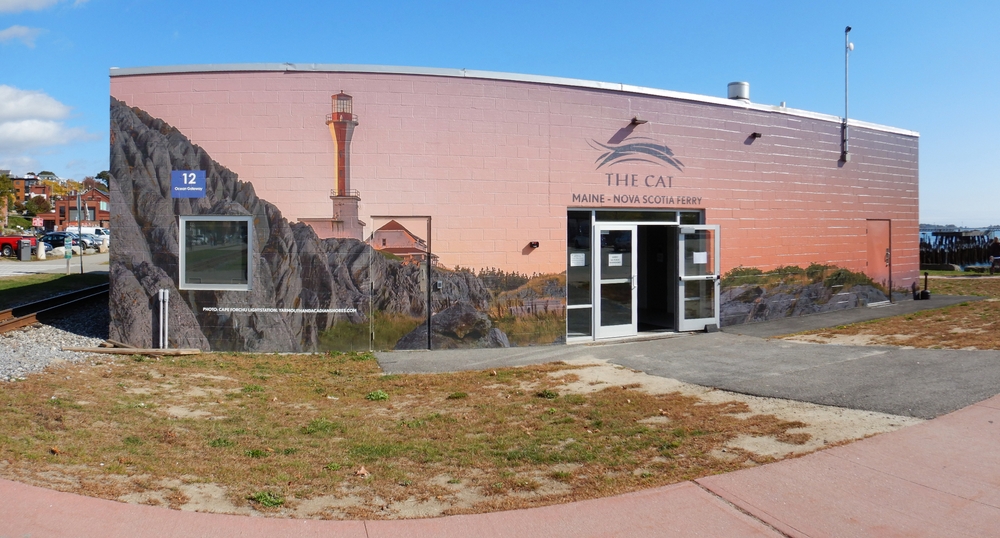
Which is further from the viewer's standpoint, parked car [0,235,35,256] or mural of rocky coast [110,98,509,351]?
parked car [0,235,35,256]

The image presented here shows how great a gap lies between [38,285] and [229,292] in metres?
13.7

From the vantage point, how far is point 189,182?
11.8 m

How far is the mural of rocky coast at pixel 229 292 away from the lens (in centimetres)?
1179

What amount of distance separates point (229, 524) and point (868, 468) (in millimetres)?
4811

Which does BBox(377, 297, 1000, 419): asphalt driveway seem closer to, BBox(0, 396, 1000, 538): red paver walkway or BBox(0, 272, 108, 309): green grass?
BBox(0, 396, 1000, 538): red paver walkway

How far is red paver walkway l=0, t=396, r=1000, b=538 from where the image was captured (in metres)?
4.32

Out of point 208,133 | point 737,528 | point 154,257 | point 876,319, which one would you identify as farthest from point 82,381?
point 876,319

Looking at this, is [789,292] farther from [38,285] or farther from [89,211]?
[89,211]

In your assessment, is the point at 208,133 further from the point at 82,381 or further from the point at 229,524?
the point at 229,524

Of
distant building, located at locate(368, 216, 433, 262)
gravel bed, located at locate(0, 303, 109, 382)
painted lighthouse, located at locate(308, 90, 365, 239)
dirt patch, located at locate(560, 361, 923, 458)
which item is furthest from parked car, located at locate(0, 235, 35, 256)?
dirt patch, located at locate(560, 361, 923, 458)

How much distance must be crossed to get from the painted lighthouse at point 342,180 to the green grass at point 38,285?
33.5ft

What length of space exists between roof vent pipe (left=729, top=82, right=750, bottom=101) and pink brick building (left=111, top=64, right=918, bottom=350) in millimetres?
432

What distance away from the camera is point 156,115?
38.8ft

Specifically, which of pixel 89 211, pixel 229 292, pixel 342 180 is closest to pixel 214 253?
pixel 229 292
